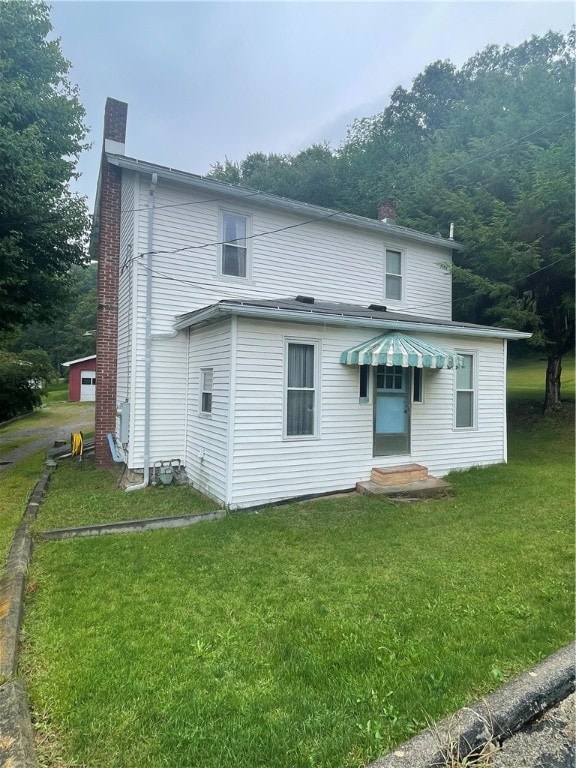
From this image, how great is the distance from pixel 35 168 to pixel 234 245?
5.13 m

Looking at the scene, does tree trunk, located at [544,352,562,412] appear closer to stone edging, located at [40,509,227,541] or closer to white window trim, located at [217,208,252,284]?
white window trim, located at [217,208,252,284]

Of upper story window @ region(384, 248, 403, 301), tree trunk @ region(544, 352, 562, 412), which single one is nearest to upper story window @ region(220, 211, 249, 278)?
upper story window @ region(384, 248, 403, 301)

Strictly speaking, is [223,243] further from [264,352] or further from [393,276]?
[393,276]

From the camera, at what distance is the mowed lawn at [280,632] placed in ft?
7.92

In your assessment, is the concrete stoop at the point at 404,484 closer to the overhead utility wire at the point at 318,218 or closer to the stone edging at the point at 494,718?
the stone edging at the point at 494,718

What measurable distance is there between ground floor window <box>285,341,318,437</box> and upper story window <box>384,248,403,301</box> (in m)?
4.97

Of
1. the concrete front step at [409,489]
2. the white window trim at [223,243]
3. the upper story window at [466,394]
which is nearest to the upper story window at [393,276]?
the upper story window at [466,394]

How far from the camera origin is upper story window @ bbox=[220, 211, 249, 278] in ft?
31.5

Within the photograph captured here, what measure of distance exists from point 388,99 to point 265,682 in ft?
119

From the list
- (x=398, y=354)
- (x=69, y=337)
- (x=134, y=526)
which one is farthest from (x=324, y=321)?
(x=69, y=337)

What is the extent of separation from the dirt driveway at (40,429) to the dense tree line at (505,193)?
46.5 feet

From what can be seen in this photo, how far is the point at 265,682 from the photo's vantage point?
9.39 ft

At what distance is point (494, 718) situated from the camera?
2449mm

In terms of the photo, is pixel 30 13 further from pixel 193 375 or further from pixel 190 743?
pixel 190 743
